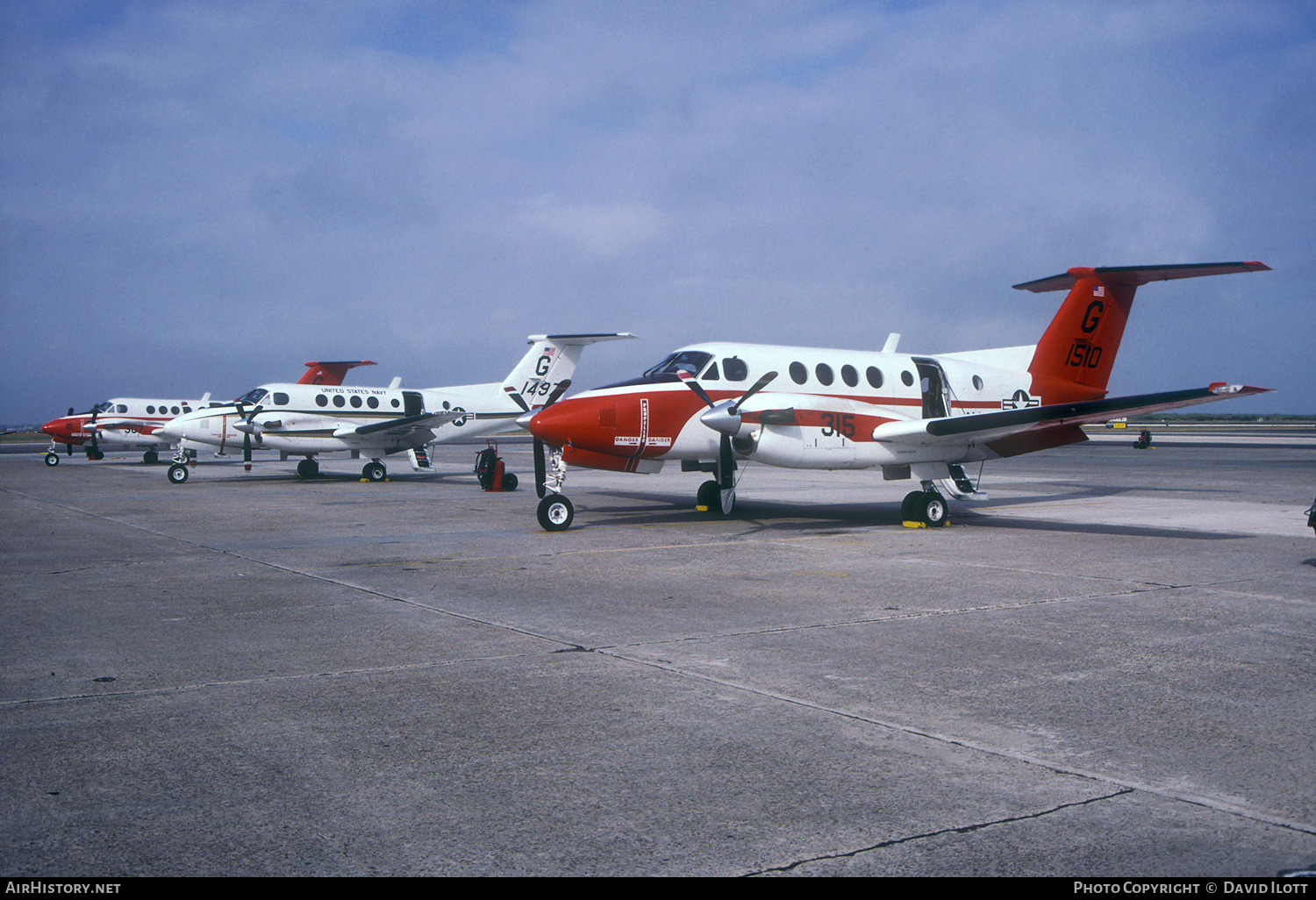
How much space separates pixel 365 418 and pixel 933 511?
67.1ft

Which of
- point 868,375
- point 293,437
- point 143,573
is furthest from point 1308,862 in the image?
point 293,437

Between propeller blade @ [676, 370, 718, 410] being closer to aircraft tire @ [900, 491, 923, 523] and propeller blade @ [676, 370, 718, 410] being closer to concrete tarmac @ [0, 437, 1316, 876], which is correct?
concrete tarmac @ [0, 437, 1316, 876]

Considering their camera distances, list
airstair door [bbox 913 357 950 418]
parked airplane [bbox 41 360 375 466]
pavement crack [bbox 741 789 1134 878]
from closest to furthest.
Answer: pavement crack [bbox 741 789 1134 878] < airstair door [bbox 913 357 950 418] < parked airplane [bbox 41 360 375 466]

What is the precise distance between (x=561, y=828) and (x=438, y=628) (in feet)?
13.8

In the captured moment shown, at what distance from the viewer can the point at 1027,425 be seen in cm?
1488

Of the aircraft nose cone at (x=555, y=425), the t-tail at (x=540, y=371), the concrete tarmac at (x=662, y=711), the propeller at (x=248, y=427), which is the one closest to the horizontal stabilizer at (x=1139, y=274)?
the concrete tarmac at (x=662, y=711)

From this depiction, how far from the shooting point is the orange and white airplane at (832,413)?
47.9ft

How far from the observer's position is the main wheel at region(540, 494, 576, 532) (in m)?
14.9

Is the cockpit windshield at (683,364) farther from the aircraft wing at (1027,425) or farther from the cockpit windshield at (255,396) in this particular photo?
the cockpit windshield at (255,396)

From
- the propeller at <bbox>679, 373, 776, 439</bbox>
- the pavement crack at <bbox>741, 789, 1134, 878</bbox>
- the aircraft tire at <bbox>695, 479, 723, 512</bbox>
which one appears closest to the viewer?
the pavement crack at <bbox>741, 789, 1134, 878</bbox>

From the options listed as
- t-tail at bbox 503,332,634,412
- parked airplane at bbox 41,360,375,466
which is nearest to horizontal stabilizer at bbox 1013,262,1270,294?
t-tail at bbox 503,332,634,412

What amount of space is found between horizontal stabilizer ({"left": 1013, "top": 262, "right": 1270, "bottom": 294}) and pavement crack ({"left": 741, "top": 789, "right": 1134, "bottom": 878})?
13200mm

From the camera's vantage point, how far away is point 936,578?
10258 mm

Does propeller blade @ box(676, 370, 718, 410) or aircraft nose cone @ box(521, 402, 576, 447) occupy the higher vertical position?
propeller blade @ box(676, 370, 718, 410)
